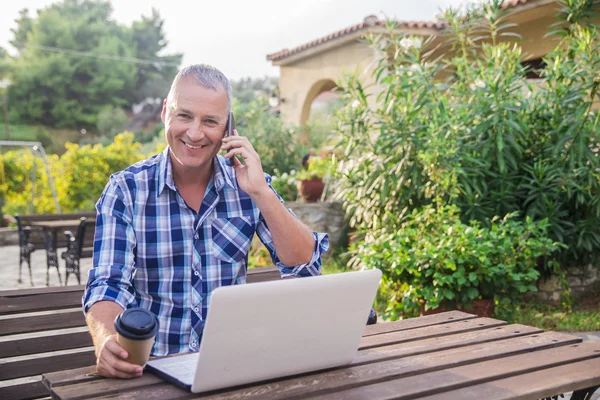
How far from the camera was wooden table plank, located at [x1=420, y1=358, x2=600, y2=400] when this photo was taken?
144 centimetres

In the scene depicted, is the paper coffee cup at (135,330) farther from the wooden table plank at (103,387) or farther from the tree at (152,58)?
the tree at (152,58)

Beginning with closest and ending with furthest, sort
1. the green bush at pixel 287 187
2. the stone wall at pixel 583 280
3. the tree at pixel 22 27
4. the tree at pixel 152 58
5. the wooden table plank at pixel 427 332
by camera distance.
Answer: the wooden table plank at pixel 427 332
the stone wall at pixel 583 280
the green bush at pixel 287 187
the tree at pixel 152 58
the tree at pixel 22 27

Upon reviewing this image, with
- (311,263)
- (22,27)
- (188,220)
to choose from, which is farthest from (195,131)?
(22,27)

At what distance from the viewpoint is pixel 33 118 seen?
118ft

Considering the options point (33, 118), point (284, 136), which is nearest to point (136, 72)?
point (33, 118)

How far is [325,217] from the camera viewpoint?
7.86 m

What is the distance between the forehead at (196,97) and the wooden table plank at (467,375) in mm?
997

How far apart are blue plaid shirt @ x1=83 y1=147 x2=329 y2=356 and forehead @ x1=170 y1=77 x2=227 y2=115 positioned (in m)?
0.20

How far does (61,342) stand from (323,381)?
111 centimetres

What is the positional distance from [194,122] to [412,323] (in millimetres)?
973

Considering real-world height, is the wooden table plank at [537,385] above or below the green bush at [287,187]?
above

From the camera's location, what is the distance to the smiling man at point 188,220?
6.79 feet

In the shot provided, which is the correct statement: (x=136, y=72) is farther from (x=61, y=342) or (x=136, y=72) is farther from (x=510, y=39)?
(x=61, y=342)

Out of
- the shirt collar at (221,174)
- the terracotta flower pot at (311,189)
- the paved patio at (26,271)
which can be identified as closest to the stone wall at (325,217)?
the terracotta flower pot at (311,189)
